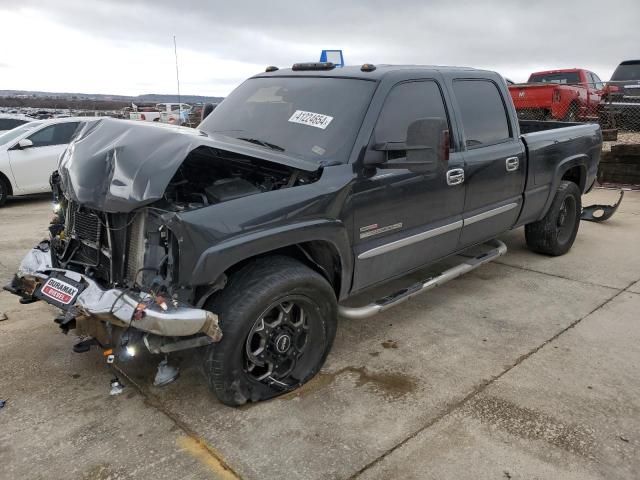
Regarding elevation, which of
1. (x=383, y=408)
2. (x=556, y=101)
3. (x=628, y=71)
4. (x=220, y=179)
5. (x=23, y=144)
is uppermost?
(x=628, y=71)

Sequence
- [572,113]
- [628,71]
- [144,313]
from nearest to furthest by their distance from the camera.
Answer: [144,313]
[572,113]
[628,71]

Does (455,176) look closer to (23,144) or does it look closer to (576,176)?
(576,176)

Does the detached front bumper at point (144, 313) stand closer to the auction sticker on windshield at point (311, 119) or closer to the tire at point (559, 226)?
the auction sticker on windshield at point (311, 119)

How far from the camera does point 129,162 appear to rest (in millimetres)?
2873

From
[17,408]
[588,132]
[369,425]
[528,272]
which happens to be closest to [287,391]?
[369,425]

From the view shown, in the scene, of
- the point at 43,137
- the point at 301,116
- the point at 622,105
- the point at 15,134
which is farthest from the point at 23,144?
the point at 622,105

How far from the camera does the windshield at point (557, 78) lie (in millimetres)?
14484

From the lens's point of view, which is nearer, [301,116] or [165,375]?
[165,375]

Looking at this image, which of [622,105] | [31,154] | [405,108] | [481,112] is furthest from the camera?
[622,105]

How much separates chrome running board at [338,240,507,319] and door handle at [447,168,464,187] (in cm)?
72

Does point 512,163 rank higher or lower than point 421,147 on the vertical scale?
lower

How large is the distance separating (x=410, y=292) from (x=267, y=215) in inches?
57.1

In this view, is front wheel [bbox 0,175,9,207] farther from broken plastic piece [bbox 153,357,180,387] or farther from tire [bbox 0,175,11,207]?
broken plastic piece [bbox 153,357,180,387]

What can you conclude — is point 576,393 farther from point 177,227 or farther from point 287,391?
Result: point 177,227
